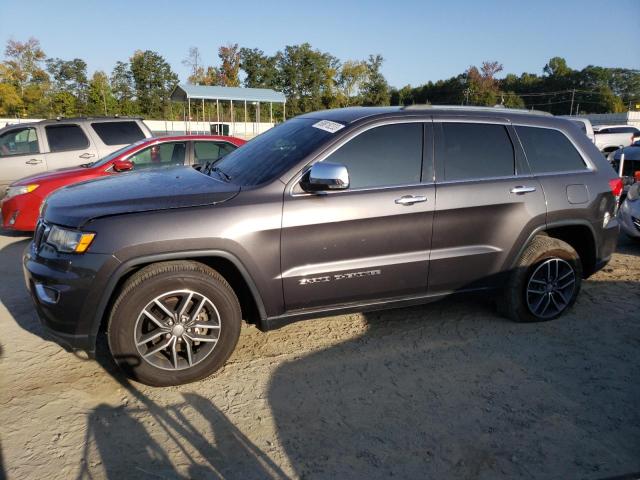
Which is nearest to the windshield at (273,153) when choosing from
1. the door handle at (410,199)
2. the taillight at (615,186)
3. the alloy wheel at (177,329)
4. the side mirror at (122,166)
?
the door handle at (410,199)

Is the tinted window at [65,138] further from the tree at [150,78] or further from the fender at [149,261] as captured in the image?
the tree at [150,78]

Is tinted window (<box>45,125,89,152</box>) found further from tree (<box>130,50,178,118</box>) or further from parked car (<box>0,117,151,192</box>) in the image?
tree (<box>130,50,178,118</box>)

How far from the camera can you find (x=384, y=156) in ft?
12.2

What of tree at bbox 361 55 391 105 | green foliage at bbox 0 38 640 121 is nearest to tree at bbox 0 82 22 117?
green foliage at bbox 0 38 640 121

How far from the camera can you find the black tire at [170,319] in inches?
122

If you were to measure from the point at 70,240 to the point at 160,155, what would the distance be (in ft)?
14.7

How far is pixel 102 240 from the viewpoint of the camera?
2.99m

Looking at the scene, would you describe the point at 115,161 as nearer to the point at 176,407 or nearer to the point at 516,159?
the point at 176,407

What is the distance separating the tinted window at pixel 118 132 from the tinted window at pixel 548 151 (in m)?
7.28

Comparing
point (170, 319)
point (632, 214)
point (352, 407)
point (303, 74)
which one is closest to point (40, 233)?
point (170, 319)

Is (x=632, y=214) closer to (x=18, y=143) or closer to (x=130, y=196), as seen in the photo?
(x=130, y=196)

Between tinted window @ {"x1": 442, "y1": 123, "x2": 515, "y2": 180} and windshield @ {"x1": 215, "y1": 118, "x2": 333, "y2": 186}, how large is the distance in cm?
102

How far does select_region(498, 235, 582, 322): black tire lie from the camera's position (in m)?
4.16

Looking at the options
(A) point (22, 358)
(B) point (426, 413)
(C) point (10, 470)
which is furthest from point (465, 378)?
(A) point (22, 358)
